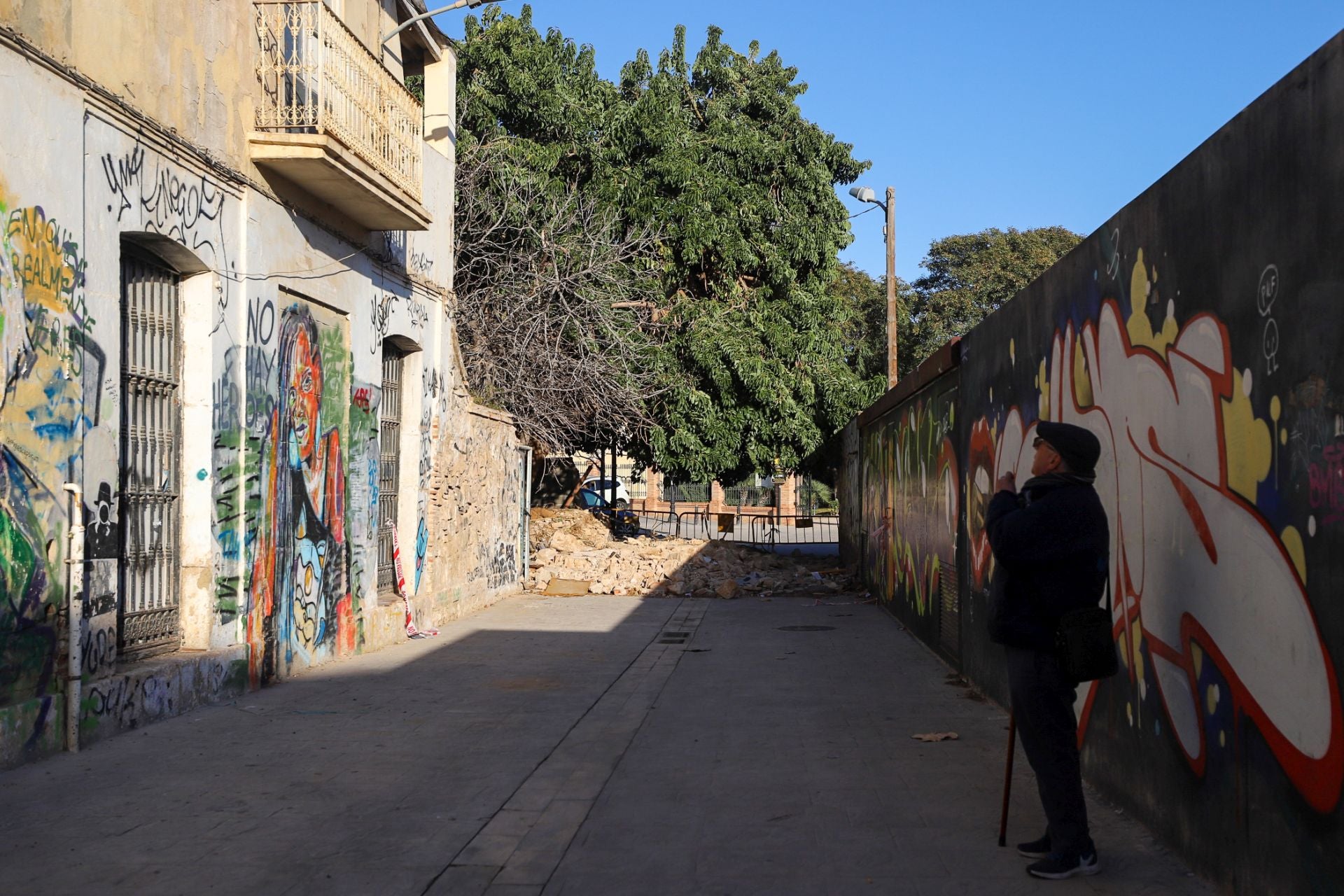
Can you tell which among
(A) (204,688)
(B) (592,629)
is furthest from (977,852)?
(B) (592,629)

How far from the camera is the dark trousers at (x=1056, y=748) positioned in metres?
4.72

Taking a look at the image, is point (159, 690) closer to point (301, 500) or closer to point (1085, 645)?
point (301, 500)

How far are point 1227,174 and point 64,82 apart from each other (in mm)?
6563

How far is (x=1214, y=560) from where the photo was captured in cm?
453

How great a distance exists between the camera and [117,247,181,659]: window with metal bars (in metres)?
8.48

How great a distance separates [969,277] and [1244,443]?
138 feet

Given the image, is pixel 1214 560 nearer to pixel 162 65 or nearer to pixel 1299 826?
pixel 1299 826

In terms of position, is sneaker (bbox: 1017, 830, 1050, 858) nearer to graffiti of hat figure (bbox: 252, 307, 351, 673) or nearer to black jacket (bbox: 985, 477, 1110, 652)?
black jacket (bbox: 985, 477, 1110, 652)

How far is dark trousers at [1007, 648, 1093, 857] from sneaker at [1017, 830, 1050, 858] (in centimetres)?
20

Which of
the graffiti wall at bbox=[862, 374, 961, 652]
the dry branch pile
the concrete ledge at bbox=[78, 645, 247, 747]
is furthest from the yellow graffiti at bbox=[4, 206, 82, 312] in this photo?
the dry branch pile

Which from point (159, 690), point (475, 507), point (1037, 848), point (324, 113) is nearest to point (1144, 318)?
point (1037, 848)

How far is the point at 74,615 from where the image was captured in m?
7.18

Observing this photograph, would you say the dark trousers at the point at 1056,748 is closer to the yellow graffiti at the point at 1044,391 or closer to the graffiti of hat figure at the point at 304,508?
the yellow graffiti at the point at 1044,391

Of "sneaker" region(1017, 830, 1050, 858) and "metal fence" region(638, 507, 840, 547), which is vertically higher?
"metal fence" region(638, 507, 840, 547)
